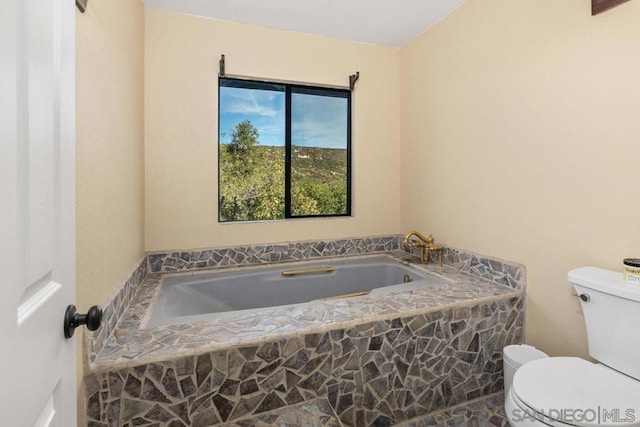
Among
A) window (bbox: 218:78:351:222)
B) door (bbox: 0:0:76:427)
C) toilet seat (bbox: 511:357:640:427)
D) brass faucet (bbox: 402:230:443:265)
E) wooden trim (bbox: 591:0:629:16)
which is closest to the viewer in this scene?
door (bbox: 0:0:76:427)

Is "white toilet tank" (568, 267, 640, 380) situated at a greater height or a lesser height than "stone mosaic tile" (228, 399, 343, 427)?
greater

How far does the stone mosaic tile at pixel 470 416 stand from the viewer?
1.52m

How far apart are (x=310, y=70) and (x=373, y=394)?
238cm

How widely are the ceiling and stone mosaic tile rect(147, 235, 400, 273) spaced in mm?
1748

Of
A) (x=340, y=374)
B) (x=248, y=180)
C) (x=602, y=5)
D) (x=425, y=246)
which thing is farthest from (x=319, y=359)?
(x=602, y=5)

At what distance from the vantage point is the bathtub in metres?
1.99

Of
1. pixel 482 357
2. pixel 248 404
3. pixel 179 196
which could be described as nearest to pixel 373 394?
pixel 248 404

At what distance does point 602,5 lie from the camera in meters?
1.39

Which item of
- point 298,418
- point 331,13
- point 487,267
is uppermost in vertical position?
point 331,13

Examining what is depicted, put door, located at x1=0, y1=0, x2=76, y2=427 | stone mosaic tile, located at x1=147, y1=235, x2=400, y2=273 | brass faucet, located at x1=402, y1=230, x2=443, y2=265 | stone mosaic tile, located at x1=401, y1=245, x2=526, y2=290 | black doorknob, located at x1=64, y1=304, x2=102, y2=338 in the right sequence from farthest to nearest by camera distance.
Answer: brass faucet, located at x1=402, y1=230, x2=443, y2=265 → stone mosaic tile, located at x1=147, y1=235, x2=400, y2=273 → stone mosaic tile, located at x1=401, y1=245, x2=526, y2=290 → black doorknob, located at x1=64, y1=304, x2=102, y2=338 → door, located at x1=0, y1=0, x2=76, y2=427

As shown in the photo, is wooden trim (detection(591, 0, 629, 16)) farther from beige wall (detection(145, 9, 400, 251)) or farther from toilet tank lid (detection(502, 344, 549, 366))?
toilet tank lid (detection(502, 344, 549, 366))

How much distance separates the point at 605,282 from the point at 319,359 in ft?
4.15

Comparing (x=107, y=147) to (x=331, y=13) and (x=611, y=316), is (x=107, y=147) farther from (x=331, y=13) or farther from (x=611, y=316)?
(x=611, y=316)

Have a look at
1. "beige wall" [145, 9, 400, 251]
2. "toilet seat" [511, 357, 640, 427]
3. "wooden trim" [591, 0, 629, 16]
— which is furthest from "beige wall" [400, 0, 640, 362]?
"beige wall" [145, 9, 400, 251]
